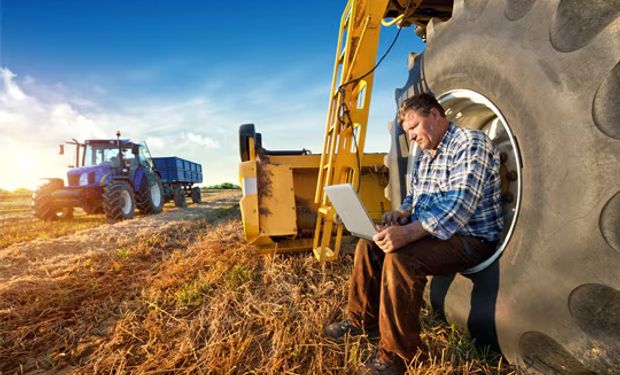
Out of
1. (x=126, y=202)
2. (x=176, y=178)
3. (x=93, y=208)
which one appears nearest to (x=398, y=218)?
(x=126, y=202)

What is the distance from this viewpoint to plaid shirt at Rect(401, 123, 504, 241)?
1.65 meters

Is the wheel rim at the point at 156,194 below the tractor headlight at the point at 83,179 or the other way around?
below

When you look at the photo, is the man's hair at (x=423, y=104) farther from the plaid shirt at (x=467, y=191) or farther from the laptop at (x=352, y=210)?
the laptop at (x=352, y=210)

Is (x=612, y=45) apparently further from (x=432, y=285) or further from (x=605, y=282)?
(x=432, y=285)

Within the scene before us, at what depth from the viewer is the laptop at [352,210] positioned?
1813 mm

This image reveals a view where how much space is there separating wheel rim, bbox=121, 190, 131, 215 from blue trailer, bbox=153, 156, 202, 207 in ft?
14.5

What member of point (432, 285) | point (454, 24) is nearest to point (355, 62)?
point (454, 24)

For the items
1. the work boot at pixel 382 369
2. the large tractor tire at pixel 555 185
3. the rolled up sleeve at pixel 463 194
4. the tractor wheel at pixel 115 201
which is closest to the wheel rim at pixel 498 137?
the large tractor tire at pixel 555 185

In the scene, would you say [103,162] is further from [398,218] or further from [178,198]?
[398,218]

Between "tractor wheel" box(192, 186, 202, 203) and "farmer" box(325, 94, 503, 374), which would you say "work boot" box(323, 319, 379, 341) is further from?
"tractor wheel" box(192, 186, 202, 203)

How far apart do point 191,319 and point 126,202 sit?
299 inches

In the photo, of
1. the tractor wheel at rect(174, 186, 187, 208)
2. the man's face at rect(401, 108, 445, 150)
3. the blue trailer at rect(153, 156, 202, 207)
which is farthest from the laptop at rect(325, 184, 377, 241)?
the tractor wheel at rect(174, 186, 187, 208)

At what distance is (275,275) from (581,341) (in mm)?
2262

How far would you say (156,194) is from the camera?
37.3 ft
